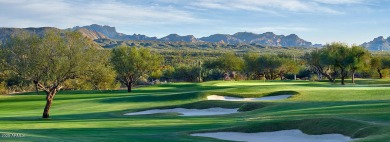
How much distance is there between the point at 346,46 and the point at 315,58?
571 inches

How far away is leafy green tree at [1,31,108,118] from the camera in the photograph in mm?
32125

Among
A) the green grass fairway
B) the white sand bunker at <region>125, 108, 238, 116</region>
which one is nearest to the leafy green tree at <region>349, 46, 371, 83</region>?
the green grass fairway

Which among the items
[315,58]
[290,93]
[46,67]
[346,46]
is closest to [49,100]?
[46,67]

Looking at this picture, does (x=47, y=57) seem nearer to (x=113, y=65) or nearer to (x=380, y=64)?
(x=113, y=65)

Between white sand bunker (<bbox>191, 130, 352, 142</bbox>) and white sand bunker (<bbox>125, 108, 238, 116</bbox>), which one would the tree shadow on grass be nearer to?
white sand bunker (<bbox>191, 130, 352, 142</bbox>)

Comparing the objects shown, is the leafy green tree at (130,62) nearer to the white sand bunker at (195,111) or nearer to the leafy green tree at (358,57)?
the white sand bunker at (195,111)

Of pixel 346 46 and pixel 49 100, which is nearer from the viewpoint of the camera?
pixel 49 100

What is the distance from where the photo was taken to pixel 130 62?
222ft

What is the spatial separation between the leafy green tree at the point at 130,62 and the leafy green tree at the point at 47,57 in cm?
3385

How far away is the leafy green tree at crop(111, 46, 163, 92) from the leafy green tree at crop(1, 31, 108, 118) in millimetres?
33850

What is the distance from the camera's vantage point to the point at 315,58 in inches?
3465

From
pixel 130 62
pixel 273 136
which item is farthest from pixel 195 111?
pixel 130 62

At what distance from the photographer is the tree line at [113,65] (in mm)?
32344

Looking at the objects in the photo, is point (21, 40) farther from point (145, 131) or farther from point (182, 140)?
point (182, 140)
